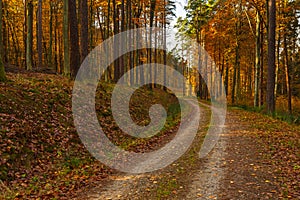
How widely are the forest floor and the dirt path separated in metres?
0.02

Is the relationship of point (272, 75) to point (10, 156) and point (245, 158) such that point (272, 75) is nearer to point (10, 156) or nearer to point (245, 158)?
point (245, 158)

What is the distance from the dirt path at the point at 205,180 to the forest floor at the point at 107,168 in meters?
0.02

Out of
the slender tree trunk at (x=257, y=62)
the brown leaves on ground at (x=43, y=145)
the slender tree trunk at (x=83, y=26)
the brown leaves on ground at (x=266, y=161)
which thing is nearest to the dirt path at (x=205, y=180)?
the brown leaves on ground at (x=266, y=161)

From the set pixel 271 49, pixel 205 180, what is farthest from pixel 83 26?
pixel 205 180

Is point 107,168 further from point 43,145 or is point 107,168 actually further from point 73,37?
point 73,37

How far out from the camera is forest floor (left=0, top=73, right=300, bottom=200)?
631cm

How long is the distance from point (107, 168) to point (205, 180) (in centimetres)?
319

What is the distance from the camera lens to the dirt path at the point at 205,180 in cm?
609

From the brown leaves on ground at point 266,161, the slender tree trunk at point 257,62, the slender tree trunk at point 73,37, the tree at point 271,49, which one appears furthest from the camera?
the slender tree trunk at point 257,62

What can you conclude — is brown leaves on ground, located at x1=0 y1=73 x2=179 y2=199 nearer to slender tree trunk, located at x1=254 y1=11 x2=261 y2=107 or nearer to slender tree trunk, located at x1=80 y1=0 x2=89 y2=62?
slender tree trunk, located at x1=80 y1=0 x2=89 y2=62

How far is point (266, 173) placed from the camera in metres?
7.16

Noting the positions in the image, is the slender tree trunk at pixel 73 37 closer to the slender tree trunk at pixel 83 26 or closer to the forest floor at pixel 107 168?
the slender tree trunk at pixel 83 26

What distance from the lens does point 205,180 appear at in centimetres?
684

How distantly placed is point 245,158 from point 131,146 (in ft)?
14.7
